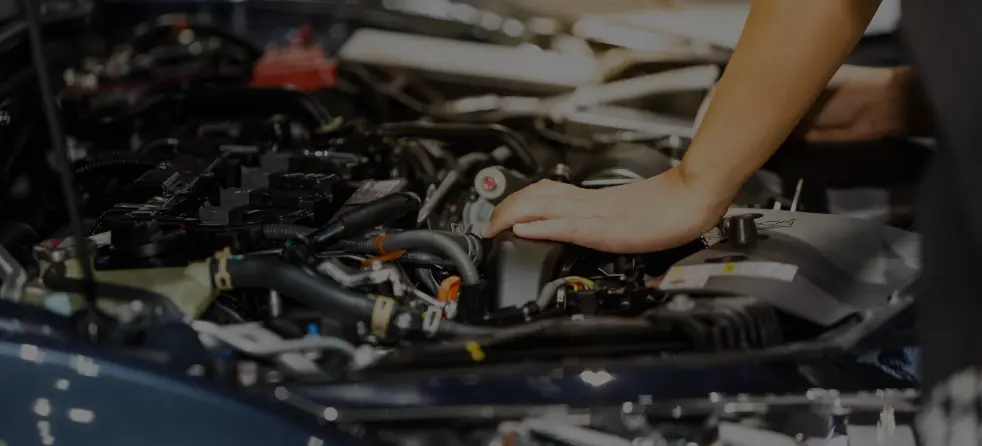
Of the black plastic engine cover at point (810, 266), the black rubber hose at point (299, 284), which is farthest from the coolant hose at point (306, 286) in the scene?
the black plastic engine cover at point (810, 266)

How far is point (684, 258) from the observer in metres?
0.88

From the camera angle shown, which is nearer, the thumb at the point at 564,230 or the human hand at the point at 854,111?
the thumb at the point at 564,230

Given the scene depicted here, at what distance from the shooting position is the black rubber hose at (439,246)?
0.88 metres

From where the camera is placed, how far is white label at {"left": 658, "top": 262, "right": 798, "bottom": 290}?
0.82 meters

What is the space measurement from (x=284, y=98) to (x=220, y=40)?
1.02ft

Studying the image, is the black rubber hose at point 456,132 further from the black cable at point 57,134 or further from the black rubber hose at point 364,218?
the black cable at point 57,134

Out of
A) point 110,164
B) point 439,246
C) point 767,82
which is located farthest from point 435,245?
point 110,164

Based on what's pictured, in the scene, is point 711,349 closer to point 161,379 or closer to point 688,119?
point 161,379

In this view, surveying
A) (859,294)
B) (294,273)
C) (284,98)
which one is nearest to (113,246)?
(294,273)

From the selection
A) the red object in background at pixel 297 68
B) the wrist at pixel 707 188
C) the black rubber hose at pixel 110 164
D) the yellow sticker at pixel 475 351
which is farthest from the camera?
the red object in background at pixel 297 68

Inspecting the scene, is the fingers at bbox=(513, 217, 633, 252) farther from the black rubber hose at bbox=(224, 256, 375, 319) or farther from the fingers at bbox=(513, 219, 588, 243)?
the black rubber hose at bbox=(224, 256, 375, 319)

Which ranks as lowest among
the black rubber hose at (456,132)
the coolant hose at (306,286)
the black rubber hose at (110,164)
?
the coolant hose at (306,286)

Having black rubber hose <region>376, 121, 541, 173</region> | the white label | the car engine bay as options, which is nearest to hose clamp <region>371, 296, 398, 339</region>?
the car engine bay

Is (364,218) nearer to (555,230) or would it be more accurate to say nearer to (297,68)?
(555,230)
